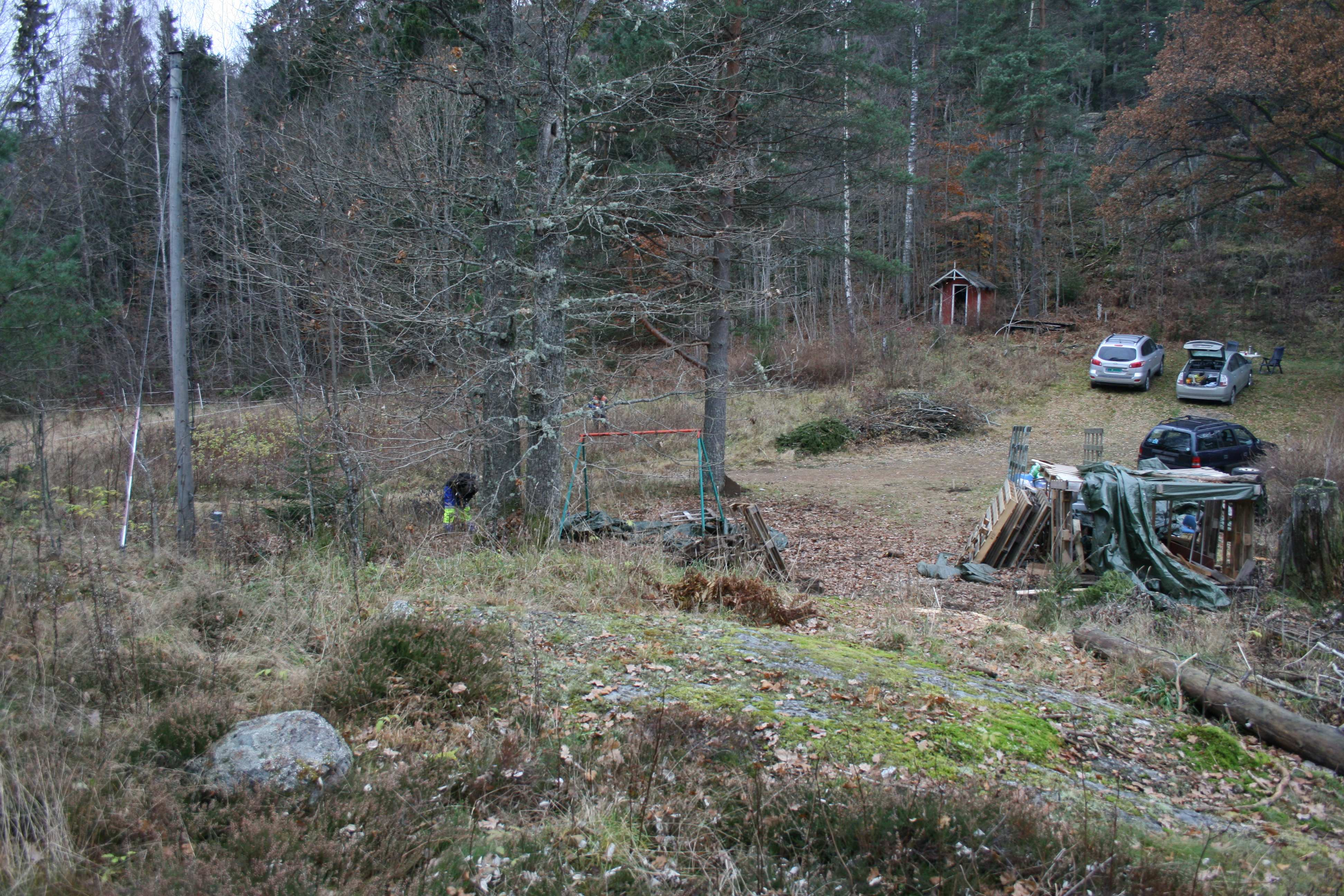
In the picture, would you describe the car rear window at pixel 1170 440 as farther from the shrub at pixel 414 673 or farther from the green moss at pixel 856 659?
the shrub at pixel 414 673

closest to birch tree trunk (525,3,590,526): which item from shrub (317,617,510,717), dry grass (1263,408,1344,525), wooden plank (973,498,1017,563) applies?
shrub (317,617,510,717)

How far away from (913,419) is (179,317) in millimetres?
18754

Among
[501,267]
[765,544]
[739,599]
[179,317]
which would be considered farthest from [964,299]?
[179,317]

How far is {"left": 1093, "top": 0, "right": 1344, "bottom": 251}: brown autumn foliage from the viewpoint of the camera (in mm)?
20938

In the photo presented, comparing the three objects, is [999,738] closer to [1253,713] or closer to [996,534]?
[1253,713]

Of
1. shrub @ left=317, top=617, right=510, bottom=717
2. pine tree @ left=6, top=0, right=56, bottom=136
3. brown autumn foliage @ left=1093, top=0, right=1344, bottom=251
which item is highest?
brown autumn foliage @ left=1093, top=0, right=1344, bottom=251

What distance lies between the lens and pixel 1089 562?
10492mm

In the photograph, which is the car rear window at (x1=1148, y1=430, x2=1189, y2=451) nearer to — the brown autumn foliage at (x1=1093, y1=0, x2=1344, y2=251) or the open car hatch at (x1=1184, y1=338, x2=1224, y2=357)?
the open car hatch at (x1=1184, y1=338, x2=1224, y2=357)

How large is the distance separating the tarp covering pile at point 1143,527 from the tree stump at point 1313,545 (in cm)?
78

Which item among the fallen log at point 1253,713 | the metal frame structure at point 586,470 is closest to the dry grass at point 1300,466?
the fallen log at point 1253,713

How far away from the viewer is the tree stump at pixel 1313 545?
8.77 meters

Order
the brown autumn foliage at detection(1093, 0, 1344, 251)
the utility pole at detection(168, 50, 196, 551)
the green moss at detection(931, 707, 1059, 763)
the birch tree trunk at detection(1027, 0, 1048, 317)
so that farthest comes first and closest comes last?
the birch tree trunk at detection(1027, 0, 1048, 317) → the brown autumn foliage at detection(1093, 0, 1344, 251) → the utility pole at detection(168, 50, 196, 551) → the green moss at detection(931, 707, 1059, 763)

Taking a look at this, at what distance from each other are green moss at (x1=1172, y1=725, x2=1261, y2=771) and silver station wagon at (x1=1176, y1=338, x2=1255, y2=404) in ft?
74.8

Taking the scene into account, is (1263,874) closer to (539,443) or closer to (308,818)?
(308,818)
